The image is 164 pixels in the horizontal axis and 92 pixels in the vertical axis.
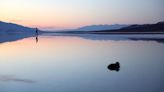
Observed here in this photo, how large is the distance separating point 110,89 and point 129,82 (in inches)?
30.6

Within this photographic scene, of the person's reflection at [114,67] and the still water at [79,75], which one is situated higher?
the person's reflection at [114,67]

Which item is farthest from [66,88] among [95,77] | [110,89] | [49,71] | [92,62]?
[92,62]

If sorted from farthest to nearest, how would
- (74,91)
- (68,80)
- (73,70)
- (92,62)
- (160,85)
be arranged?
(92,62) → (73,70) → (68,80) → (160,85) → (74,91)

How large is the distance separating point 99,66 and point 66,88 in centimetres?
289

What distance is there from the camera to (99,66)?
355 inches

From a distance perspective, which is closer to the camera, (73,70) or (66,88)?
(66,88)

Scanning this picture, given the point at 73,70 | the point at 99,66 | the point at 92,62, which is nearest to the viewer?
the point at 73,70

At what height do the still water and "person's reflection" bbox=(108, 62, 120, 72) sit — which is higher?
"person's reflection" bbox=(108, 62, 120, 72)

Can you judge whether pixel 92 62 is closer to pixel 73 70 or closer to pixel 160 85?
pixel 73 70

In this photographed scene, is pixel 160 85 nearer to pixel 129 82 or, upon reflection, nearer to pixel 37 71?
pixel 129 82

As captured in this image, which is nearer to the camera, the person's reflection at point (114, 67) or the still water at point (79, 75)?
the still water at point (79, 75)

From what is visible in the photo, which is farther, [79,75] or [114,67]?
[114,67]

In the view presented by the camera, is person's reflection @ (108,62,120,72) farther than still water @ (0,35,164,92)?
Yes

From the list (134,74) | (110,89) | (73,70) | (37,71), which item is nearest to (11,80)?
(37,71)
